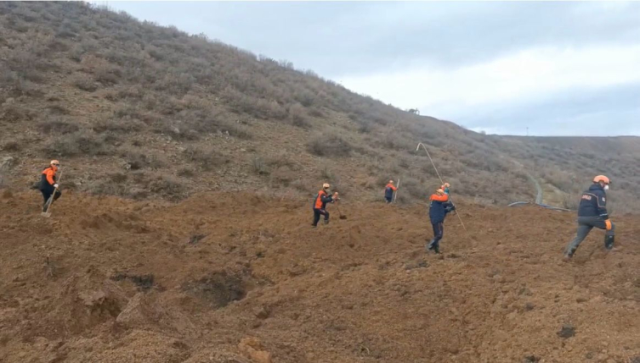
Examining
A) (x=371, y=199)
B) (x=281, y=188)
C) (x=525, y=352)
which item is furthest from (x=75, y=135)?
(x=525, y=352)

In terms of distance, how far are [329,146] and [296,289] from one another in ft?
43.9

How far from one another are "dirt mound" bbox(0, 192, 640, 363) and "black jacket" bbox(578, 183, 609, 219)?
769mm

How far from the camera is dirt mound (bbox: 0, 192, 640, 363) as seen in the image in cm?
536

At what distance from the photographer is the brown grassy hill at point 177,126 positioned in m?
14.9

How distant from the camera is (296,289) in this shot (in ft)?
26.8

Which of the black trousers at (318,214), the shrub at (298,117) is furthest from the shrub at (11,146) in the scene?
the shrub at (298,117)

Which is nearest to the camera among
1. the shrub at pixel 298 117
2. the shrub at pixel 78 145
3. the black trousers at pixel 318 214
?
the black trousers at pixel 318 214

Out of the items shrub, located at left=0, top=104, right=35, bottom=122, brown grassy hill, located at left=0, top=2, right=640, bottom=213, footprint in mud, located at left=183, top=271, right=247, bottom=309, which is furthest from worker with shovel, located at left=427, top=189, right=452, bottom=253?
shrub, located at left=0, top=104, right=35, bottom=122

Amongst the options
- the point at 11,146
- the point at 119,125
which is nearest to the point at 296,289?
the point at 11,146

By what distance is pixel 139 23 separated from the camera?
30.8 m

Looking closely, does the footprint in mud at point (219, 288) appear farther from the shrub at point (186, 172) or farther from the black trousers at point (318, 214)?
the shrub at point (186, 172)

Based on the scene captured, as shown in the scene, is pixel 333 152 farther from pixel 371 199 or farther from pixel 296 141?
pixel 371 199

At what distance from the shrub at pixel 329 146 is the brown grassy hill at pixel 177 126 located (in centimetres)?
6

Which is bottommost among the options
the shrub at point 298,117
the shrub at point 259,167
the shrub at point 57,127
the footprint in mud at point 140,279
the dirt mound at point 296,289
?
the footprint in mud at point 140,279
